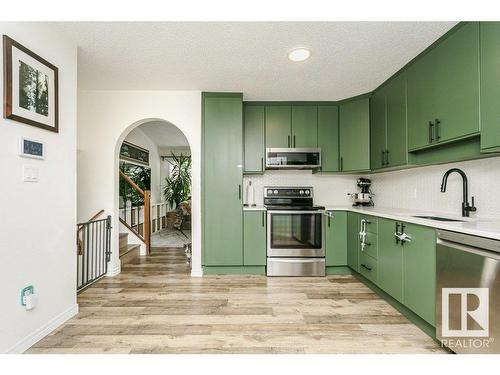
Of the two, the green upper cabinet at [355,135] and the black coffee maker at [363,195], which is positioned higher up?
the green upper cabinet at [355,135]

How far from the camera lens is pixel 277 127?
11.5ft

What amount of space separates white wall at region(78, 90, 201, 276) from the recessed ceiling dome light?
4.58 ft

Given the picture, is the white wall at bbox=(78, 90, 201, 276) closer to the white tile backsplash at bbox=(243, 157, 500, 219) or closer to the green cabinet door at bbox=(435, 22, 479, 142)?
the white tile backsplash at bbox=(243, 157, 500, 219)

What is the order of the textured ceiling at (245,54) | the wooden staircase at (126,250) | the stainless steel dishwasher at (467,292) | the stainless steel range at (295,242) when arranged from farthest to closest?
1. the wooden staircase at (126,250)
2. the stainless steel range at (295,242)
3. the textured ceiling at (245,54)
4. the stainless steel dishwasher at (467,292)

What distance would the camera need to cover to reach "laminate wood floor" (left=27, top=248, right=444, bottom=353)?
1.72m

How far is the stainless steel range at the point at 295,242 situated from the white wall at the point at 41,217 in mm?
2107

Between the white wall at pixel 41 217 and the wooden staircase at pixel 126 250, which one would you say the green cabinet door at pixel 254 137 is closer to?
the white wall at pixel 41 217

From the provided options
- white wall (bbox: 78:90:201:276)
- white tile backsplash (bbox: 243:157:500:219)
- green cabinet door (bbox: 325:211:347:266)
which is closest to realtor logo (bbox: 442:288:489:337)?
white tile backsplash (bbox: 243:157:500:219)

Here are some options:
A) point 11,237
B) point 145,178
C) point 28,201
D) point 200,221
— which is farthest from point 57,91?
point 145,178

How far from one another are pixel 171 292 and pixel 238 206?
4.10 feet

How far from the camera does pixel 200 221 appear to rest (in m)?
3.19

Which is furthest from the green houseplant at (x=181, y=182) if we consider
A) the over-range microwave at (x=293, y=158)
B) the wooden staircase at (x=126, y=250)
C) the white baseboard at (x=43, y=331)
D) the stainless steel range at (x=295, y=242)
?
the white baseboard at (x=43, y=331)

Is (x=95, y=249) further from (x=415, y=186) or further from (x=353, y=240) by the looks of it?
(x=415, y=186)

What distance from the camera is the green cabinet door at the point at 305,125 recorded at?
3498 millimetres
